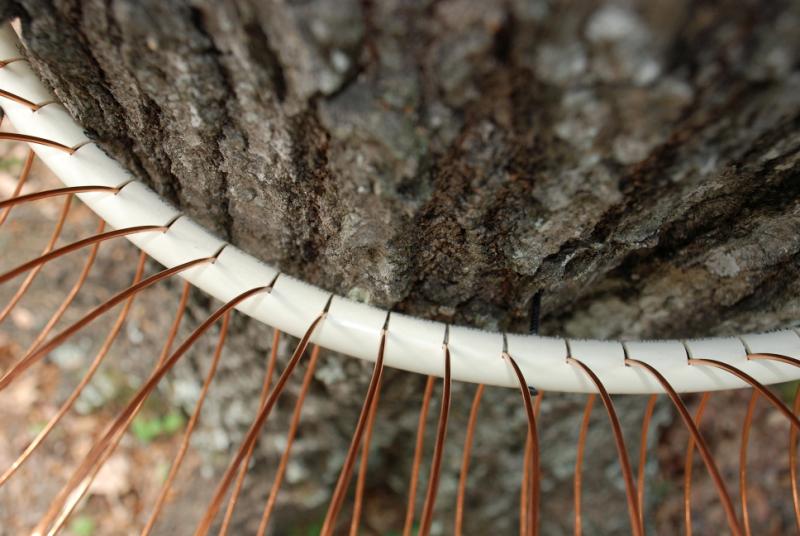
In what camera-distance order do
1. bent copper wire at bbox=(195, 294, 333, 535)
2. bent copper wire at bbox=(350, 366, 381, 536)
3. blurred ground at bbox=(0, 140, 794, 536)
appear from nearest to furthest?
bent copper wire at bbox=(195, 294, 333, 535) → bent copper wire at bbox=(350, 366, 381, 536) → blurred ground at bbox=(0, 140, 794, 536)

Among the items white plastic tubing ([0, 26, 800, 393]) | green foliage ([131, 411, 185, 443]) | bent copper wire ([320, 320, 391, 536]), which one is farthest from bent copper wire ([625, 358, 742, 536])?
green foliage ([131, 411, 185, 443])

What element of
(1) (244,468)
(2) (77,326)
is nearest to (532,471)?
(1) (244,468)

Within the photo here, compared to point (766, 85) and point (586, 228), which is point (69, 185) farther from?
point (766, 85)

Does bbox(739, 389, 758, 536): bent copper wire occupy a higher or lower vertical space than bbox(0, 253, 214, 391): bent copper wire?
higher

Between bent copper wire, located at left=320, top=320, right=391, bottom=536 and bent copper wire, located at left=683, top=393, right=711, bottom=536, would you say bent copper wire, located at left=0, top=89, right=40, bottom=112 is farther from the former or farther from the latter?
bent copper wire, located at left=683, top=393, right=711, bottom=536

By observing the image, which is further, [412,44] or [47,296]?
[47,296]

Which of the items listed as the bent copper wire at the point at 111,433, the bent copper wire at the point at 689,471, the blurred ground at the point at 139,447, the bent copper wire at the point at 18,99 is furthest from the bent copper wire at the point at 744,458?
the bent copper wire at the point at 18,99

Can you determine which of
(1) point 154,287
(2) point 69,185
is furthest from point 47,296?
(2) point 69,185

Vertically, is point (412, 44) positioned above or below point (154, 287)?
below
